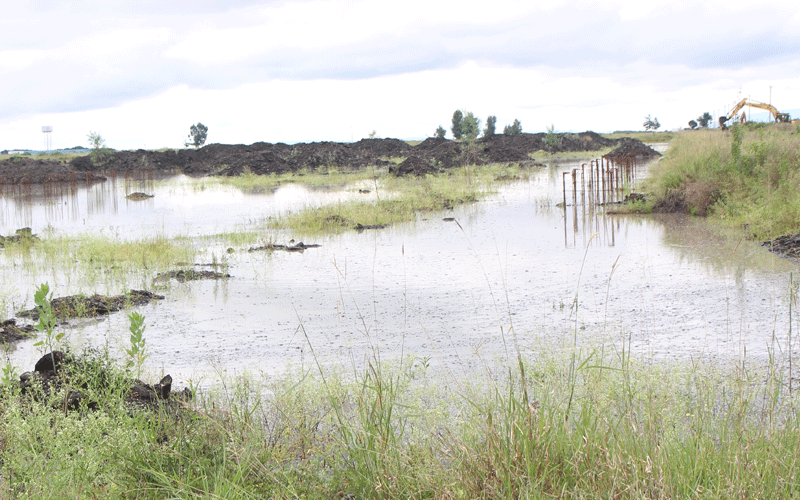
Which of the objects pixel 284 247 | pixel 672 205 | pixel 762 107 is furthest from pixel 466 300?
pixel 762 107

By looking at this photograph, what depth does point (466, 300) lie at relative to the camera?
24.3 ft

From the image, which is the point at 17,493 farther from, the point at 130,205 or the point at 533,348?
the point at 130,205

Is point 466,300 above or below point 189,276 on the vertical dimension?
below

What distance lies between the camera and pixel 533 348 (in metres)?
5.42

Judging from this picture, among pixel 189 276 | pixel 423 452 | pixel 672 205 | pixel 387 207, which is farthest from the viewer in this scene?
pixel 387 207

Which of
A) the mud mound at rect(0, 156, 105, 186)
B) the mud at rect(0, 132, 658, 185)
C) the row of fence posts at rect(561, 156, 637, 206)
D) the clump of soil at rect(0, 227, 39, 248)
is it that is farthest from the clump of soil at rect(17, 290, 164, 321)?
the mud mound at rect(0, 156, 105, 186)

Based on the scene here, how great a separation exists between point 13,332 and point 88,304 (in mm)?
971

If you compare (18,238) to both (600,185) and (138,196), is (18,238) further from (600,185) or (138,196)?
(600,185)

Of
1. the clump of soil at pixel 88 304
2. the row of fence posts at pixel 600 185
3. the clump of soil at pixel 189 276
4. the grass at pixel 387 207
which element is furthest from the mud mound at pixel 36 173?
the clump of soil at pixel 88 304

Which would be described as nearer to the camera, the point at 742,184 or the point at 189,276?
the point at 189,276

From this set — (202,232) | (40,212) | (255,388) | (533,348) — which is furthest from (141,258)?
(40,212)

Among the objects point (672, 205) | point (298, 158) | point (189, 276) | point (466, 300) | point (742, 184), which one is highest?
point (298, 158)

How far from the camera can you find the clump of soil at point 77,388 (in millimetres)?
4004

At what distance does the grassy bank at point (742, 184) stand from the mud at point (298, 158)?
14.6m
